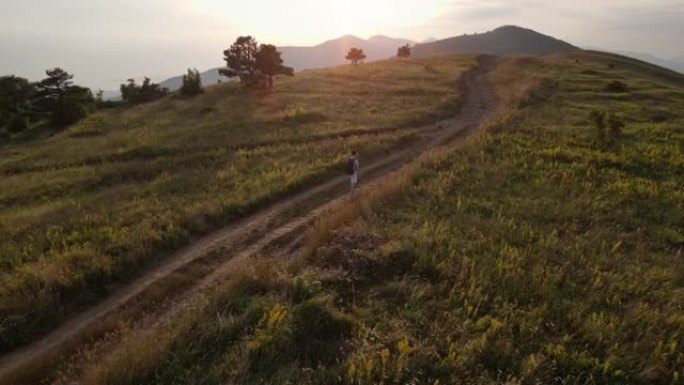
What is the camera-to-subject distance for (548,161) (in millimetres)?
27078

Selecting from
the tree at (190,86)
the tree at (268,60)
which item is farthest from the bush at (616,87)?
the tree at (190,86)

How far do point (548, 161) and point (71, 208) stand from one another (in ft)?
75.2

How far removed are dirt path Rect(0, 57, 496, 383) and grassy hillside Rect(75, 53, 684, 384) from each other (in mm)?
2153

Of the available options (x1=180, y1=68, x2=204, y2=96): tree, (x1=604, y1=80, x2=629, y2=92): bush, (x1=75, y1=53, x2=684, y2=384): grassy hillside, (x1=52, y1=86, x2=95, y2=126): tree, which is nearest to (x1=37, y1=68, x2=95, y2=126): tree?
(x1=52, y1=86, x2=95, y2=126): tree

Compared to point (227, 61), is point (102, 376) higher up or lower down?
lower down

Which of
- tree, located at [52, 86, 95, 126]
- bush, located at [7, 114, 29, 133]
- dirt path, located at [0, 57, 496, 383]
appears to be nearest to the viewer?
dirt path, located at [0, 57, 496, 383]

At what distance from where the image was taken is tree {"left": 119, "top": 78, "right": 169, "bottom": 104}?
200 ft

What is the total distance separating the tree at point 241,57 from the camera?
2299 inches

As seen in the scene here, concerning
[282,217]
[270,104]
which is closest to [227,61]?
[270,104]

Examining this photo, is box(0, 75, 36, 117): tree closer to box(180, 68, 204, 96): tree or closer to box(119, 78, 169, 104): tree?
box(119, 78, 169, 104): tree

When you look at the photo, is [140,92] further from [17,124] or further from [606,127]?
[606,127]

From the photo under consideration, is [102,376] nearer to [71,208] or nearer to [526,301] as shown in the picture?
[526,301]

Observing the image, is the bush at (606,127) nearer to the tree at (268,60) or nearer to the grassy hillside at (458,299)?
the grassy hillside at (458,299)

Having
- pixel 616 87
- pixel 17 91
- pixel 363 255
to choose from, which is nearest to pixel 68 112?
pixel 17 91
